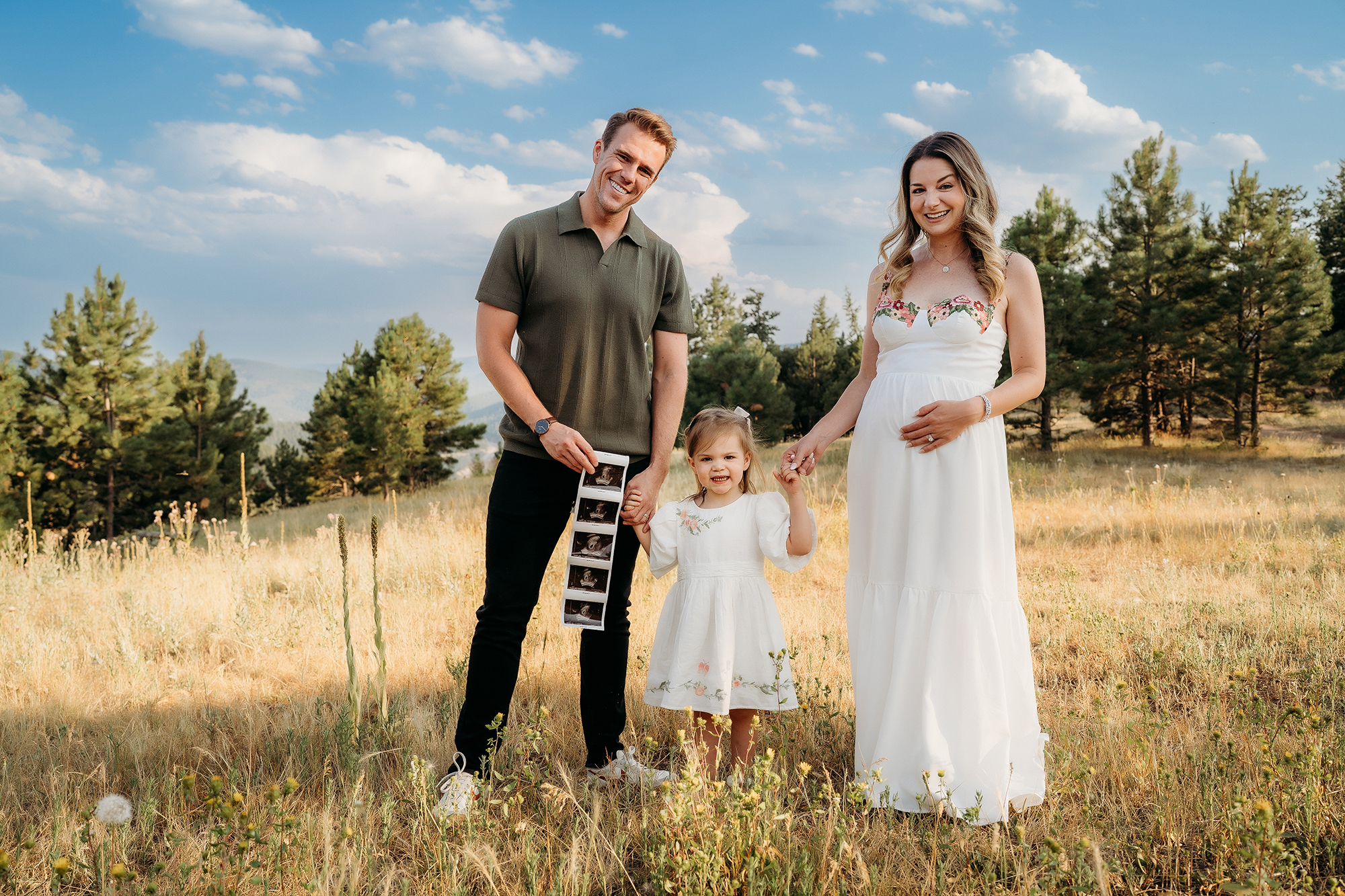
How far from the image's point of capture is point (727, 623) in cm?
285

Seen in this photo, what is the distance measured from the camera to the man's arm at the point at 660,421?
2912mm

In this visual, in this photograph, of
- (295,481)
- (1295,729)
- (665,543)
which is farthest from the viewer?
(295,481)

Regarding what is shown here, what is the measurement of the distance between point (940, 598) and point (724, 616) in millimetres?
780

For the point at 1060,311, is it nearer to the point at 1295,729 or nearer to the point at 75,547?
the point at 1295,729

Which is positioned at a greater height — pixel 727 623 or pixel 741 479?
pixel 741 479

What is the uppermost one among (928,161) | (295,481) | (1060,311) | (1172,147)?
(1172,147)

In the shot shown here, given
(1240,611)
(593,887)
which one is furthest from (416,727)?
(1240,611)

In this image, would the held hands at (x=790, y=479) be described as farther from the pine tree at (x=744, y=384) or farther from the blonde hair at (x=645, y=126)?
the pine tree at (x=744, y=384)

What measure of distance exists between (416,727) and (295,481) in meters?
42.3

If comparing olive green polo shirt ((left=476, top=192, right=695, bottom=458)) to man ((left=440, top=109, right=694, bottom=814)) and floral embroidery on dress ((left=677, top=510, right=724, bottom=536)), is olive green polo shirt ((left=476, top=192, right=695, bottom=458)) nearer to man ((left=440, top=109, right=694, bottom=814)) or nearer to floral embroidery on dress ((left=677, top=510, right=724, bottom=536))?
man ((left=440, top=109, right=694, bottom=814))

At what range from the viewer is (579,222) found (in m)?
2.79

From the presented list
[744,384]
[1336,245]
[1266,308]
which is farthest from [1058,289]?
[1336,245]

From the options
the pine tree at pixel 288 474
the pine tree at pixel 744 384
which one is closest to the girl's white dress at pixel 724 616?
the pine tree at pixel 744 384

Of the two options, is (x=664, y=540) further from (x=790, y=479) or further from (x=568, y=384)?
(x=568, y=384)
